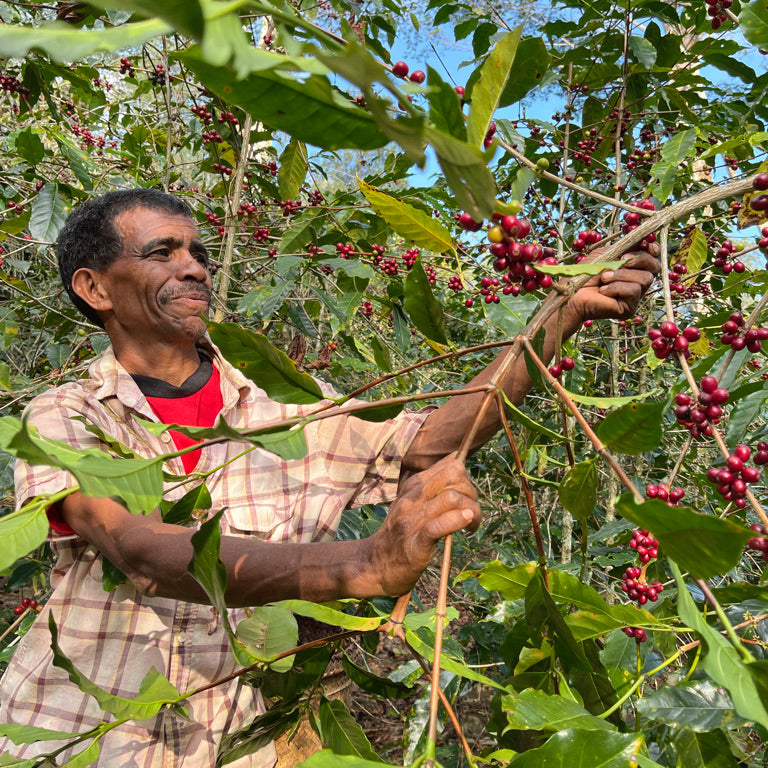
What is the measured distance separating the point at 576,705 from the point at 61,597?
4.50 ft

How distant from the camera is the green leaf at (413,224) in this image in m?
0.82

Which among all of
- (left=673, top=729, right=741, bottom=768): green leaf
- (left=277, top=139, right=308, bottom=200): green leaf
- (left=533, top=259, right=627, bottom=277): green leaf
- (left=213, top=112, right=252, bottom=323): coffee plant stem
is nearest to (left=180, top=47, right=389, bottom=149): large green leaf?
(left=533, top=259, right=627, bottom=277): green leaf

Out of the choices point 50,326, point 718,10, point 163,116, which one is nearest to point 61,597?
point 50,326

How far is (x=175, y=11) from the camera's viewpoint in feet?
1.04

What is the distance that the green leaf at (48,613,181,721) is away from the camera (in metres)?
0.78

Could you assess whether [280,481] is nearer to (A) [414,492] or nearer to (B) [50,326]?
(A) [414,492]

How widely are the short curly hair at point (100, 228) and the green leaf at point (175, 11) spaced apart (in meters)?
1.82

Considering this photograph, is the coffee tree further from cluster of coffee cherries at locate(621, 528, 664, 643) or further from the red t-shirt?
the red t-shirt

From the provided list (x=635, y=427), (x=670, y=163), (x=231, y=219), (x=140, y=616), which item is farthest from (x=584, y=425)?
(x=231, y=219)

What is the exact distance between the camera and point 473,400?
1.56 m

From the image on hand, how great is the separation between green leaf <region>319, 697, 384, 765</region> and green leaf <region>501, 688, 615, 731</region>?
10.9 inches

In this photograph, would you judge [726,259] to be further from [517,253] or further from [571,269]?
[571,269]

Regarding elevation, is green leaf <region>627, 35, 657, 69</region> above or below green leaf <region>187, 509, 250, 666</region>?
above

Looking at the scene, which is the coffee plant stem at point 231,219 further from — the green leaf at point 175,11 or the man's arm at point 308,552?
the green leaf at point 175,11
